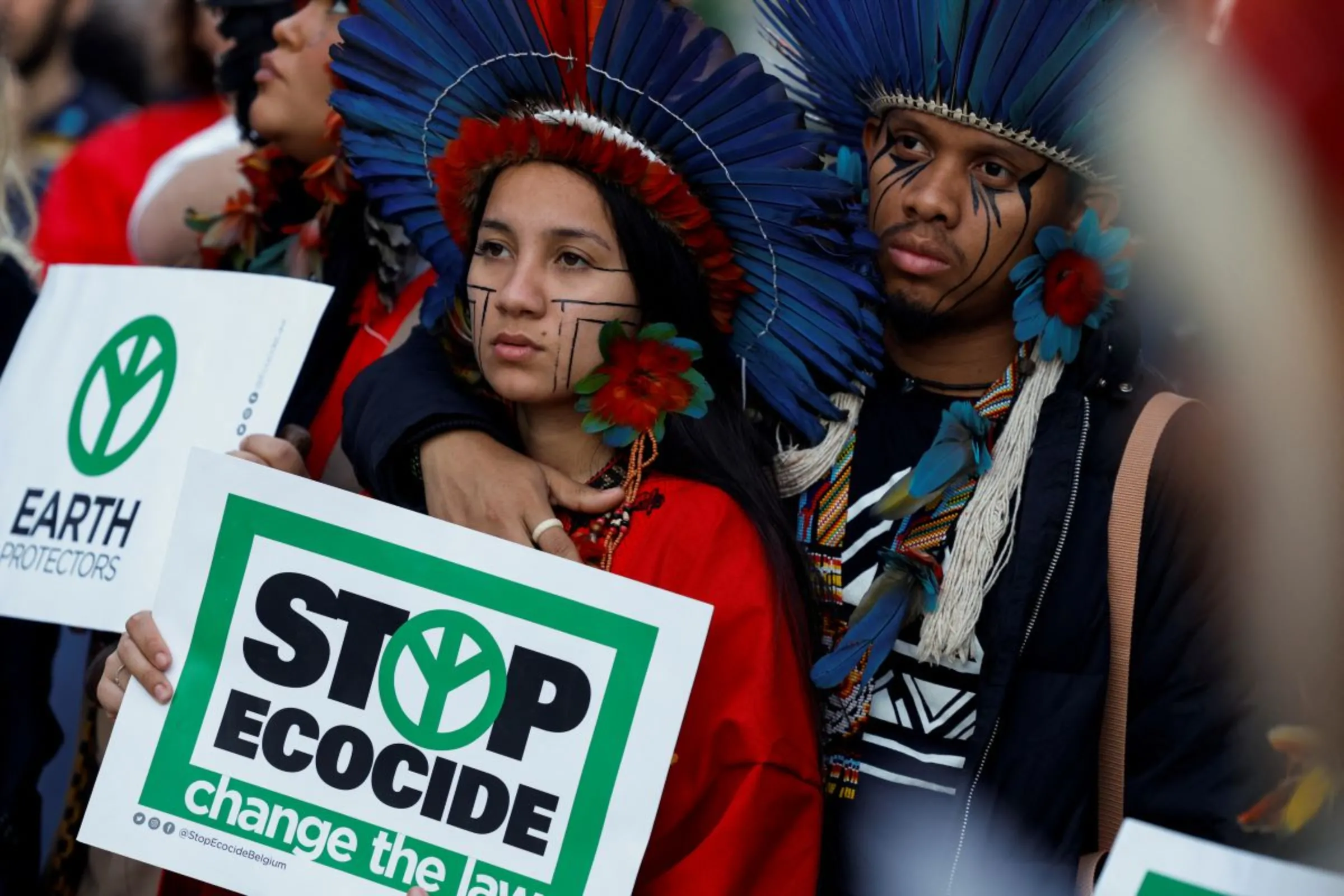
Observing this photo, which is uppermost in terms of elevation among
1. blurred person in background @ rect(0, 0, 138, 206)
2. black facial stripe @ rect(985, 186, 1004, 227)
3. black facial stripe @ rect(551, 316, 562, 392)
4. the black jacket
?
blurred person in background @ rect(0, 0, 138, 206)

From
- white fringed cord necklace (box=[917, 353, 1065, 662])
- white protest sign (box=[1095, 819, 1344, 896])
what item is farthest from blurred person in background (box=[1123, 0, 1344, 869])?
white fringed cord necklace (box=[917, 353, 1065, 662])

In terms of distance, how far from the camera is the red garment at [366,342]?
9.05 feet

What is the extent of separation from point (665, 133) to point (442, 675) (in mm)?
818

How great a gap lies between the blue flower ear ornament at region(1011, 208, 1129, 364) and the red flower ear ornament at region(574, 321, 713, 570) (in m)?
0.50

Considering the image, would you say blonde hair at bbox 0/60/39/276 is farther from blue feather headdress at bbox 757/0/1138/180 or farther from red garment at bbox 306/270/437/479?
blue feather headdress at bbox 757/0/1138/180

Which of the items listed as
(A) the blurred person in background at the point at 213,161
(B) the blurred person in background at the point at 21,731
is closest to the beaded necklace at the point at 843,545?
(B) the blurred person in background at the point at 21,731

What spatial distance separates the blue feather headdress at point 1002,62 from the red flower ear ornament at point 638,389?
1.71 feet

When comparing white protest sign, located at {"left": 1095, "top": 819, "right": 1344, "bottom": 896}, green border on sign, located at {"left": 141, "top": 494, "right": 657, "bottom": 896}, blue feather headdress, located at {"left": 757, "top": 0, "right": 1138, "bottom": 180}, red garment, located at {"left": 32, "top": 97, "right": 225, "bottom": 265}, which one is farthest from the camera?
red garment, located at {"left": 32, "top": 97, "right": 225, "bottom": 265}

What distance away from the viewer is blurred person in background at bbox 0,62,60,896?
275 cm

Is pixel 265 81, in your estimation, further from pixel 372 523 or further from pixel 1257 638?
pixel 1257 638

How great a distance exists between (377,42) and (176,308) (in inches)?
22.9

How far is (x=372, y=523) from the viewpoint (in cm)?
208

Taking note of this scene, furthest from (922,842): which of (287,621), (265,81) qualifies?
(265,81)

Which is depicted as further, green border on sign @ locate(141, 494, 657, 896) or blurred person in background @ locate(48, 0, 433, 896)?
blurred person in background @ locate(48, 0, 433, 896)
